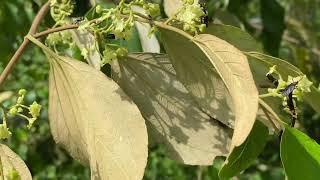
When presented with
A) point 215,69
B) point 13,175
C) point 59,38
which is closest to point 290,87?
point 215,69

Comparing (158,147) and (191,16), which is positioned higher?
(191,16)

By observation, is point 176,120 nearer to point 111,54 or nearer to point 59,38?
point 111,54

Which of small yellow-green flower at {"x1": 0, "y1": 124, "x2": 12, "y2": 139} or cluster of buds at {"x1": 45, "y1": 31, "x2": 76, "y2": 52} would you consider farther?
cluster of buds at {"x1": 45, "y1": 31, "x2": 76, "y2": 52}

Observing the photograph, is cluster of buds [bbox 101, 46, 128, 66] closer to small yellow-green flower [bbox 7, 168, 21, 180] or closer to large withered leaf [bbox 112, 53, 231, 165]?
large withered leaf [bbox 112, 53, 231, 165]

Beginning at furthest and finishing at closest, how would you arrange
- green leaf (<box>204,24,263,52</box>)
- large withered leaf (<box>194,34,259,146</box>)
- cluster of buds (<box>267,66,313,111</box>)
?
green leaf (<box>204,24,263,52</box>), cluster of buds (<box>267,66,313,111</box>), large withered leaf (<box>194,34,259,146</box>)

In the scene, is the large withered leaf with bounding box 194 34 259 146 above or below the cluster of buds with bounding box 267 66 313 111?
above

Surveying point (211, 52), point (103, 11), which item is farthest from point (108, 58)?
point (211, 52)

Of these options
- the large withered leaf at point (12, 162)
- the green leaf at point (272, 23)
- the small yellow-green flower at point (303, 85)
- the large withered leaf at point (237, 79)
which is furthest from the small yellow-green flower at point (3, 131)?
the green leaf at point (272, 23)

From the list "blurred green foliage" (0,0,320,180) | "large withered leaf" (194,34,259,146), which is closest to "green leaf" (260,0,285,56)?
"blurred green foliage" (0,0,320,180)
